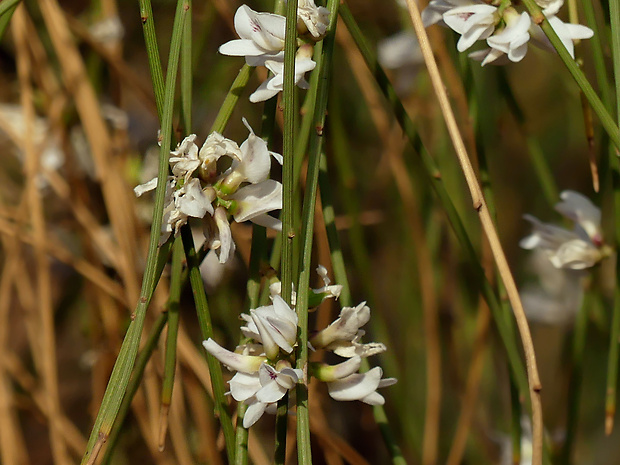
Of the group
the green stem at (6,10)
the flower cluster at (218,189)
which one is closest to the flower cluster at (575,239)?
the flower cluster at (218,189)

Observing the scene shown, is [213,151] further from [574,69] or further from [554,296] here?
[554,296]

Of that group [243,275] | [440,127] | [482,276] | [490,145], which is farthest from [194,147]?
[490,145]

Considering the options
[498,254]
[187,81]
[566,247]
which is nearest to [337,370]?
[498,254]

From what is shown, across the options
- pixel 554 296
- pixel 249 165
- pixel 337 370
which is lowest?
pixel 554 296

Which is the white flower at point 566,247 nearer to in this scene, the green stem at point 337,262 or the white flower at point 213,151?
the green stem at point 337,262

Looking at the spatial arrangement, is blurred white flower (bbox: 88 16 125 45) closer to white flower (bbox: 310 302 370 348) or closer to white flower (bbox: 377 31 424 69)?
white flower (bbox: 377 31 424 69)

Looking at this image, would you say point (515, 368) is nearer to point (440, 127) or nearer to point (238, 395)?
point (238, 395)
